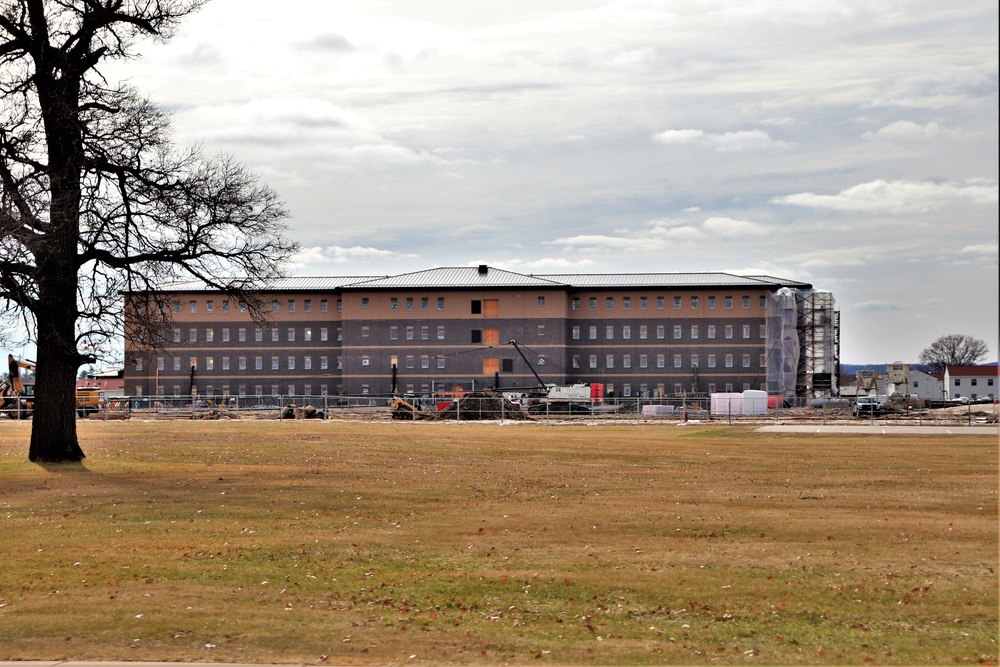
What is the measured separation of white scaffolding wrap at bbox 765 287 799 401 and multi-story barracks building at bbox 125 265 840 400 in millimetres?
5795

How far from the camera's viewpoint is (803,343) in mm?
114250

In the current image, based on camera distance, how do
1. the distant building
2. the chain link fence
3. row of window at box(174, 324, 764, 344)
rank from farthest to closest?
the distant building < row of window at box(174, 324, 764, 344) < the chain link fence

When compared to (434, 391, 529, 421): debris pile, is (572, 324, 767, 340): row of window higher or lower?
higher

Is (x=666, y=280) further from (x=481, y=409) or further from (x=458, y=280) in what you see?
(x=481, y=409)

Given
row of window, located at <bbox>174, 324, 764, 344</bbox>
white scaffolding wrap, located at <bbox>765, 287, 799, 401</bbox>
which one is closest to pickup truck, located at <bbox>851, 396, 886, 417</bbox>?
white scaffolding wrap, located at <bbox>765, 287, 799, 401</bbox>

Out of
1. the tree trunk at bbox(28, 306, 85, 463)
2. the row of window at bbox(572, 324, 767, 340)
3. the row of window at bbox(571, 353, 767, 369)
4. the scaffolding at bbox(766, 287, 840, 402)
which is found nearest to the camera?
the tree trunk at bbox(28, 306, 85, 463)

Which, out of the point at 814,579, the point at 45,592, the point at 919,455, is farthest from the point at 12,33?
the point at 919,455

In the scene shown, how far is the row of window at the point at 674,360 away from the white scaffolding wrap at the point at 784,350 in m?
9.61

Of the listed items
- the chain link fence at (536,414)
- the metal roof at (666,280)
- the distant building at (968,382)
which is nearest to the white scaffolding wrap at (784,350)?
the metal roof at (666,280)

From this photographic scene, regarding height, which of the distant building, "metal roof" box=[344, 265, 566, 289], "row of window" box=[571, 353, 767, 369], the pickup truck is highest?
"metal roof" box=[344, 265, 566, 289]

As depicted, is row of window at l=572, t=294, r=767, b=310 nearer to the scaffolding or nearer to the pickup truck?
the scaffolding

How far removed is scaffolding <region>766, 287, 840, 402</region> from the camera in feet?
369

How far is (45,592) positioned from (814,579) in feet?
33.7

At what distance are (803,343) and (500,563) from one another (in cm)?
10276
